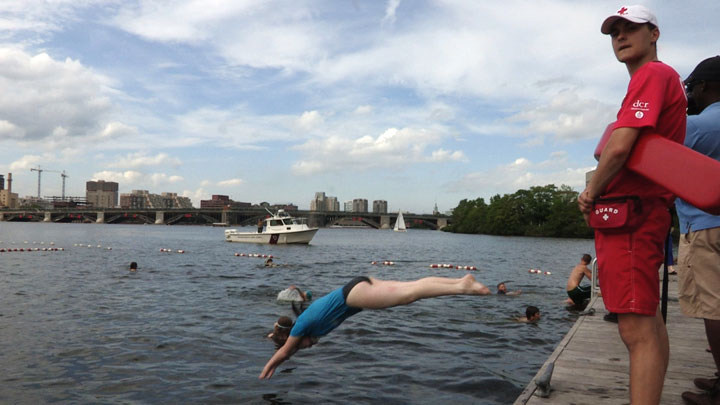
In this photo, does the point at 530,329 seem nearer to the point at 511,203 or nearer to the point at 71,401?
the point at 71,401

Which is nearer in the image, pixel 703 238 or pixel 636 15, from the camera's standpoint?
pixel 636 15

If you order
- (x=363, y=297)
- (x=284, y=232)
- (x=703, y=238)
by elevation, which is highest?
(x=703, y=238)

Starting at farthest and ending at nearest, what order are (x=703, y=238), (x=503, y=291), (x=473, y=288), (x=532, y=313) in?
(x=503, y=291), (x=532, y=313), (x=703, y=238), (x=473, y=288)

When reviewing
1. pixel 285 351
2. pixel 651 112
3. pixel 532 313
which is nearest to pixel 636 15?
pixel 651 112

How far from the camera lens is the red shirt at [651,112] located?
10.2 ft

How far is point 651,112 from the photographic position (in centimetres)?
309

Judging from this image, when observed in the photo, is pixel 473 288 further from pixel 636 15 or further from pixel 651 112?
pixel 636 15

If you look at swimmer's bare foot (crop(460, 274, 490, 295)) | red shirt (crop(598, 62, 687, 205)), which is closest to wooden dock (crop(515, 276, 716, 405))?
swimmer's bare foot (crop(460, 274, 490, 295))

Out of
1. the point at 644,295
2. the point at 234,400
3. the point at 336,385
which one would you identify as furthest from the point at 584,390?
the point at 234,400

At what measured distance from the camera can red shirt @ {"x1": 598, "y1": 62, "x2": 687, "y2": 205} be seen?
3.12m

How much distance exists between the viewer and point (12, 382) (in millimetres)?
8500

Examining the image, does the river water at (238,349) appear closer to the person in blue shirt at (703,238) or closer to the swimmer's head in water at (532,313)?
the swimmer's head in water at (532,313)

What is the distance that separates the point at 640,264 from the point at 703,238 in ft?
5.38

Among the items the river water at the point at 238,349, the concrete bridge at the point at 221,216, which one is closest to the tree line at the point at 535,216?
the concrete bridge at the point at 221,216
